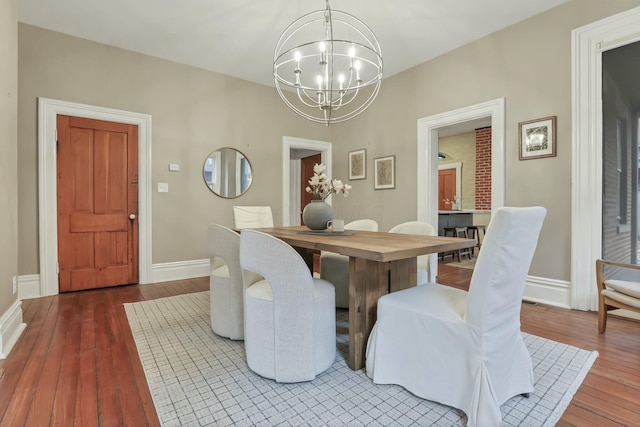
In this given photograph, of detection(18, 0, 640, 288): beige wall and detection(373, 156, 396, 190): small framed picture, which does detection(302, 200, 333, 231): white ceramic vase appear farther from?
detection(373, 156, 396, 190): small framed picture

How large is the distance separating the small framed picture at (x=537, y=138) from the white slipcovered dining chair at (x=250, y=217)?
3.06 metres

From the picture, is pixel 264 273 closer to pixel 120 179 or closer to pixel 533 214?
pixel 533 214

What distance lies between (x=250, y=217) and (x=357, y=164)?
77.1 inches

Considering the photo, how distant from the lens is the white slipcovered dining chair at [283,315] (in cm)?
162

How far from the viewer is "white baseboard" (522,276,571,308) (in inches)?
115

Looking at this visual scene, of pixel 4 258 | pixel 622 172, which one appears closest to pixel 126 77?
pixel 4 258

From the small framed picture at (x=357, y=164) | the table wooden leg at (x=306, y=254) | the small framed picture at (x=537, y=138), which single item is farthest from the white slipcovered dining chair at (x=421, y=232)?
the small framed picture at (x=357, y=164)

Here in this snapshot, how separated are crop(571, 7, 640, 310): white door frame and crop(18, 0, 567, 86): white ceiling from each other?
0.52 m

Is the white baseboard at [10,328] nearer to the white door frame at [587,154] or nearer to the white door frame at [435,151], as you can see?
the white door frame at [435,151]

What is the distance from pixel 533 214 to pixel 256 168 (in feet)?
13.0

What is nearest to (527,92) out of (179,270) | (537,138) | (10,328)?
(537,138)

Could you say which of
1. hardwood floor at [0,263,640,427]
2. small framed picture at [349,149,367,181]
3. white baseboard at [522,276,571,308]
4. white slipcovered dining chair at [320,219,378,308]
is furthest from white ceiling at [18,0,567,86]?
hardwood floor at [0,263,640,427]

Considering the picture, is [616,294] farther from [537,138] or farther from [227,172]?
[227,172]

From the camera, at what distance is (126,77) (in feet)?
12.3
